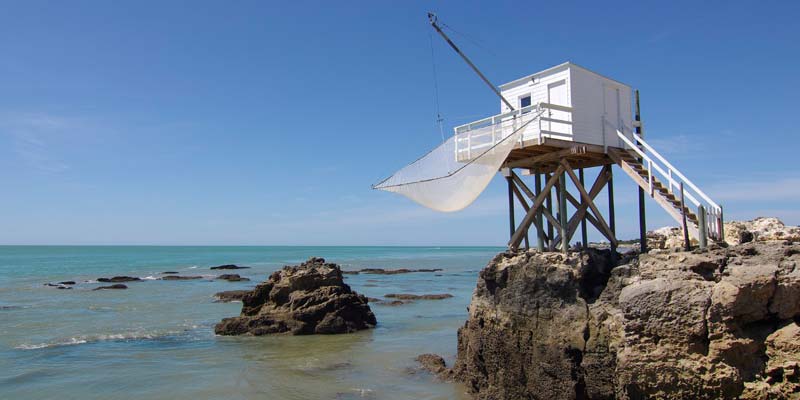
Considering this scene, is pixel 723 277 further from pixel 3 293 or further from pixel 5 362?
pixel 3 293

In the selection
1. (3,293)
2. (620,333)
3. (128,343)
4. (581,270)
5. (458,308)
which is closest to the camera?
(620,333)

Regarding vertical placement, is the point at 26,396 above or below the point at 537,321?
below

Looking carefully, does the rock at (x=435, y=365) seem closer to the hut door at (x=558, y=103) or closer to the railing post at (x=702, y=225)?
the hut door at (x=558, y=103)

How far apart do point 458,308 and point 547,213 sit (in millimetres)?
17692

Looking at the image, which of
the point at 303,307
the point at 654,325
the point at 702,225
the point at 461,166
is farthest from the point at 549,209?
the point at 303,307

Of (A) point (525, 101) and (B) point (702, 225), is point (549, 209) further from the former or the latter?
(B) point (702, 225)

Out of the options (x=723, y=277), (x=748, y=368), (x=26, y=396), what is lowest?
(x=26, y=396)

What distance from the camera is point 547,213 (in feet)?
42.9

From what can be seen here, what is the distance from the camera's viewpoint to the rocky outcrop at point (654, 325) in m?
7.94

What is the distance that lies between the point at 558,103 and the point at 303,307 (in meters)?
14.2

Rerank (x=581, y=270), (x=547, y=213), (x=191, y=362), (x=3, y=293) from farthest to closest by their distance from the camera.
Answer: (x=3, y=293)
(x=191, y=362)
(x=547, y=213)
(x=581, y=270)

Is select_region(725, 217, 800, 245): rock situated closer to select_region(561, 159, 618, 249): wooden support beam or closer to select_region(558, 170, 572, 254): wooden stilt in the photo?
select_region(561, 159, 618, 249): wooden support beam

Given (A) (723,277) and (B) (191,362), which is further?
(B) (191,362)

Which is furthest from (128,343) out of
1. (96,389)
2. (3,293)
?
(3,293)
